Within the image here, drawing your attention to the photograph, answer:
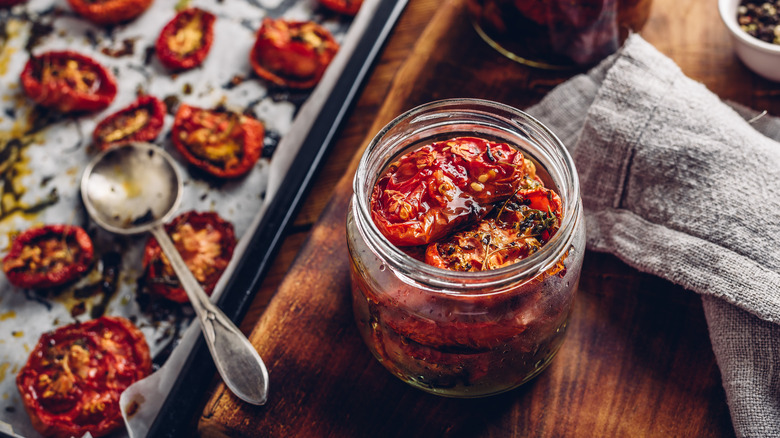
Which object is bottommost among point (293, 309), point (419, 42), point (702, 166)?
point (293, 309)

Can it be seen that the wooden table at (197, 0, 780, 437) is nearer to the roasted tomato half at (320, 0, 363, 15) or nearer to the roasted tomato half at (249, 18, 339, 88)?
the roasted tomato half at (249, 18, 339, 88)

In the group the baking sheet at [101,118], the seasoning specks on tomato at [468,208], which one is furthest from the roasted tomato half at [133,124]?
the seasoning specks on tomato at [468,208]

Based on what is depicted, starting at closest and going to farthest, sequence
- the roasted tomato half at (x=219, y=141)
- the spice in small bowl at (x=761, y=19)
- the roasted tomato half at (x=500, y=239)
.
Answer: the roasted tomato half at (x=500, y=239) → the spice in small bowl at (x=761, y=19) → the roasted tomato half at (x=219, y=141)

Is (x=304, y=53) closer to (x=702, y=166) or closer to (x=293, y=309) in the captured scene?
(x=293, y=309)

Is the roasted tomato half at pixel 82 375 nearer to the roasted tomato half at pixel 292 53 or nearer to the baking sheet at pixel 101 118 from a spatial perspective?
the baking sheet at pixel 101 118

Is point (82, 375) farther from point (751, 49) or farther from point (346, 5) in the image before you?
point (751, 49)

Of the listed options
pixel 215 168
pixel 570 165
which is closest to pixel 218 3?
pixel 215 168

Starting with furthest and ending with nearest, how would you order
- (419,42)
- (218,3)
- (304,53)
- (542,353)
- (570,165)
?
(218,3) → (304,53) → (419,42) → (542,353) → (570,165)
